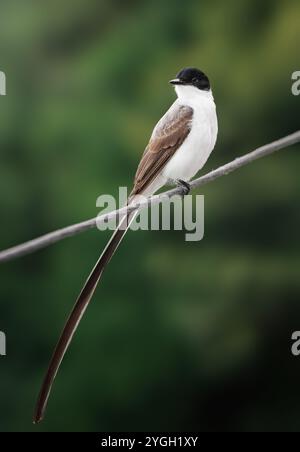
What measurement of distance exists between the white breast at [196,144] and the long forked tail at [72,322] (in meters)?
0.24

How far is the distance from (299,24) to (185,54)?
40cm

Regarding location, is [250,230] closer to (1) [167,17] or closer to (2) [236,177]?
(2) [236,177]

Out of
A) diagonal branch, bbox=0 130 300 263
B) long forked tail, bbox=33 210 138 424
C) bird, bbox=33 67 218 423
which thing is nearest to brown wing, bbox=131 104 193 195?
bird, bbox=33 67 218 423

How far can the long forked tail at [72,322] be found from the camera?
1373mm

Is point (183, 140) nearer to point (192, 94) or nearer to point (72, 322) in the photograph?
point (192, 94)

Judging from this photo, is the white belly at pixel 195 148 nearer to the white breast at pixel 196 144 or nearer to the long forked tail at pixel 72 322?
the white breast at pixel 196 144

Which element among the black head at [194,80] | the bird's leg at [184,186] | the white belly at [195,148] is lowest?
the bird's leg at [184,186]

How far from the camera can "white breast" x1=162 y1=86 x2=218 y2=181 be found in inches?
67.2

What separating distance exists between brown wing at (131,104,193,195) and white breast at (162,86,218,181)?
0.01 metres

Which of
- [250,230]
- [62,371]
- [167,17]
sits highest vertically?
[167,17]

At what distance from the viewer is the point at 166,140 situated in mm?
1744

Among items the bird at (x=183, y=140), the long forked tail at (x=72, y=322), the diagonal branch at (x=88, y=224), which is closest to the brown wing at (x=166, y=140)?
the bird at (x=183, y=140)

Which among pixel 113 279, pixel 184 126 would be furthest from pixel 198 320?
pixel 184 126

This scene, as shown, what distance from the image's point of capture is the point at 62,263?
268cm
